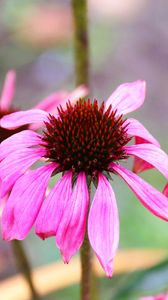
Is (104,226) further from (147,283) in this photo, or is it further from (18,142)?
(147,283)

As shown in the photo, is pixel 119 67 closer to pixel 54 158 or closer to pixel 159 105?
pixel 159 105

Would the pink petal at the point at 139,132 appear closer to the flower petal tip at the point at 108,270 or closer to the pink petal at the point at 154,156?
the pink petal at the point at 154,156

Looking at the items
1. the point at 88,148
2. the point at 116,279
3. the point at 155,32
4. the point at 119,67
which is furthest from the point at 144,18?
the point at 88,148

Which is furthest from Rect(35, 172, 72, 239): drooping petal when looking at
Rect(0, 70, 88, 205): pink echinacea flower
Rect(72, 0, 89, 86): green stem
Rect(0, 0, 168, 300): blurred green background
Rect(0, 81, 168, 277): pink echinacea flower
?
Rect(0, 0, 168, 300): blurred green background

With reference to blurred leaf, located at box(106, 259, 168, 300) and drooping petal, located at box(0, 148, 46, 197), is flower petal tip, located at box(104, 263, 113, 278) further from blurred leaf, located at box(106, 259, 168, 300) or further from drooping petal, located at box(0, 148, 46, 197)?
blurred leaf, located at box(106, 259, 168, 300)

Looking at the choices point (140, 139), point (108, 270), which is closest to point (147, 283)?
point (140, 139)

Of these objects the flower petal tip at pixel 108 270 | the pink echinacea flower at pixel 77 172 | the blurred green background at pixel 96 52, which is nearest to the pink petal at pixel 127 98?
the pink echinacea flower at pixel 77 172
